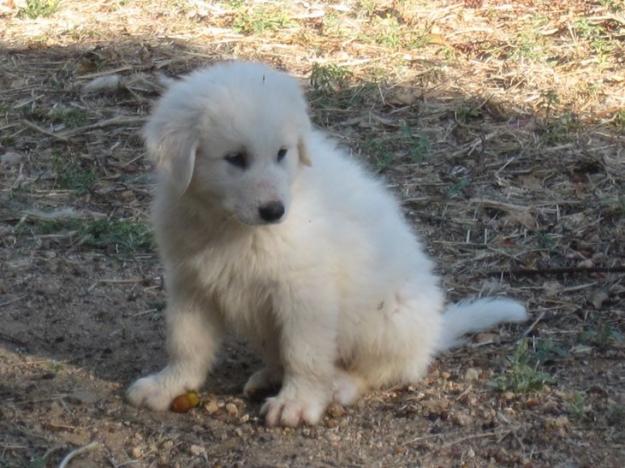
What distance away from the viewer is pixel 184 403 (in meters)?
4.45

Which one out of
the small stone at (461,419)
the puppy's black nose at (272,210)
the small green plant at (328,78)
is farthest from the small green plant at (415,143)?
the puppy's black nose at (272,210)

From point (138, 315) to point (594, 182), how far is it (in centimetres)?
268

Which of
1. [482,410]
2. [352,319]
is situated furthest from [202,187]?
[482,410]

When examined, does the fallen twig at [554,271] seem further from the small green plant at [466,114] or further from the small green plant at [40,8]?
the small green plant at [40,8]

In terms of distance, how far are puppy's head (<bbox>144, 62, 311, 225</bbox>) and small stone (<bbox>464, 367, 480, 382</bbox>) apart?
116 centimetres

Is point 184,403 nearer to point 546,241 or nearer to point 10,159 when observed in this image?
point 546,241

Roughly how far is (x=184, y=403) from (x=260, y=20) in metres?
4.70

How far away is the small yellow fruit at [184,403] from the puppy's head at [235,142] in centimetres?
84

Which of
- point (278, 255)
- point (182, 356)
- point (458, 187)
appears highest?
point (278, 255)

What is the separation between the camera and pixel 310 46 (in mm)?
8281

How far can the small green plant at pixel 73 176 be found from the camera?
6.57 metres

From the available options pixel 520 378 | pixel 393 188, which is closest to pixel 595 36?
Answer: pixel 393 188

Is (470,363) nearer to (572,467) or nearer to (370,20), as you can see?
(572,467)

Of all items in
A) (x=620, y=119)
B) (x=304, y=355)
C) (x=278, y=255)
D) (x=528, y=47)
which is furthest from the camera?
(x=528, y=47)
